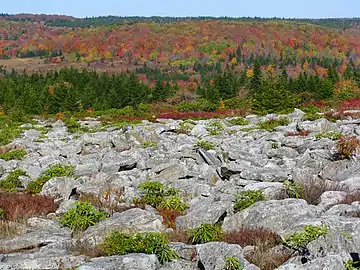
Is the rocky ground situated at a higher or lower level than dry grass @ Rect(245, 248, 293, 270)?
lower

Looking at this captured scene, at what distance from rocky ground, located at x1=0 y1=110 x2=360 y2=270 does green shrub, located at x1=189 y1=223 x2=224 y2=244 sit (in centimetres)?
41

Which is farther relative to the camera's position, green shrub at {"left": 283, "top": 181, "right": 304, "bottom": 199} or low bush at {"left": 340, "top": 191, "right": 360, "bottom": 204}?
green shrub at {"left": 283, "top": 181, "right": 304, "bottom": 199}

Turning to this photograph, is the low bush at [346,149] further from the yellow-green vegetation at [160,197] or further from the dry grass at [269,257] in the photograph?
the dry grass at [269,257]

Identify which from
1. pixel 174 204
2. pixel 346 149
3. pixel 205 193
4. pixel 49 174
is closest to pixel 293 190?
pixel 205 193

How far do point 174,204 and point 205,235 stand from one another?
238 centimetres

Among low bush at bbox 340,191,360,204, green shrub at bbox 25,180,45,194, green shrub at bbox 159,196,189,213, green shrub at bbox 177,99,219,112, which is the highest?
low bush at bbox 340,191,360,204

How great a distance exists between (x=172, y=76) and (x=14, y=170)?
152m

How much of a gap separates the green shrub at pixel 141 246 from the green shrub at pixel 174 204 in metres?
2.48

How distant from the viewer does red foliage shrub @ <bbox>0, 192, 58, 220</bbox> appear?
356 inches

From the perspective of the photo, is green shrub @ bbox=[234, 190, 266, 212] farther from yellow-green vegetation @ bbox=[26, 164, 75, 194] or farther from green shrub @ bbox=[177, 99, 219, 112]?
green shrub @ bbox=[177, 99, 219, 112]

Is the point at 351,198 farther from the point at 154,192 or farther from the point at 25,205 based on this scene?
the point at 25,205

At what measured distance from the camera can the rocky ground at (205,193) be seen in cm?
598

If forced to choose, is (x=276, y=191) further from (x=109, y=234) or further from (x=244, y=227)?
(x=109, y=234)

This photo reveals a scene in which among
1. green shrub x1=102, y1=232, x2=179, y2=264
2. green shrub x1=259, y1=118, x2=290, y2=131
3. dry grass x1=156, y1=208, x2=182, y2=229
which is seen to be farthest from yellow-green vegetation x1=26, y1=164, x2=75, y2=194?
green shrub x1=259, y1=118, x2=290, y2=131
